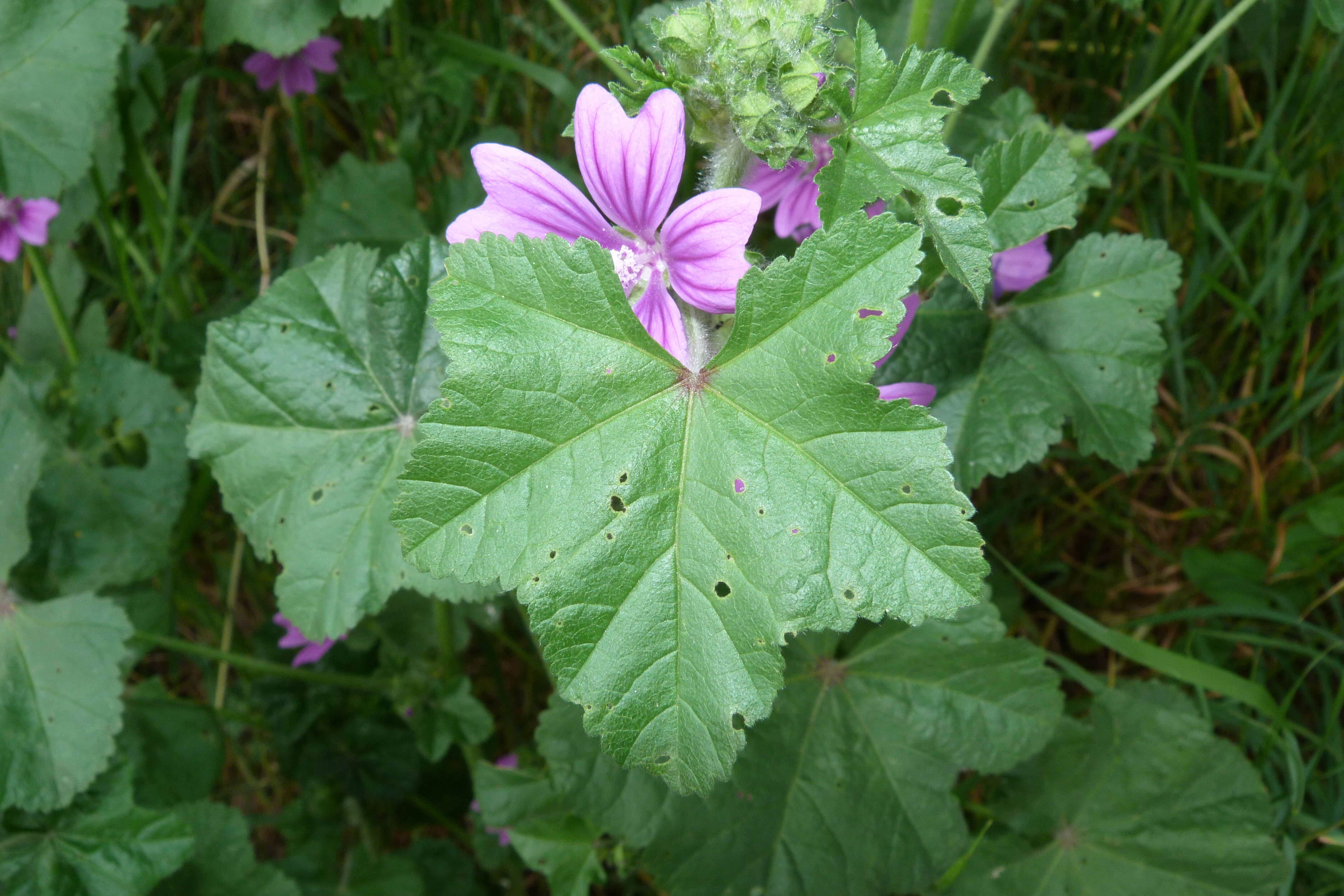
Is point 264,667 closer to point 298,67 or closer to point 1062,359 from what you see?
point 298,67

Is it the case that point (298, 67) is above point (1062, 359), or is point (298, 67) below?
above

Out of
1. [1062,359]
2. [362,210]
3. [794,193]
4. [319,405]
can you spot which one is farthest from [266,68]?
[1062,359]

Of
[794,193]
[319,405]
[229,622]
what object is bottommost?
[229,622]

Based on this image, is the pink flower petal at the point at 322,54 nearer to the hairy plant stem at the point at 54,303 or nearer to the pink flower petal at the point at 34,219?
the pink flower petal at the point at 34,219

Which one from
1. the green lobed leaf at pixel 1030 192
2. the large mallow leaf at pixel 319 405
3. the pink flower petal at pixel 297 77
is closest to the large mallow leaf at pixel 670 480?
the green lobed leaf at pixel 1030 192

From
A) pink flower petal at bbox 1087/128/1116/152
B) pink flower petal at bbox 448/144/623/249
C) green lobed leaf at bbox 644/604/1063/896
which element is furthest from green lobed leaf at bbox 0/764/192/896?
pink flower petal at bbox 1087/128/1116/152
